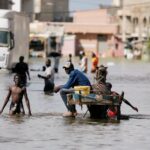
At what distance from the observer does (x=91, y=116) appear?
19.4 meters

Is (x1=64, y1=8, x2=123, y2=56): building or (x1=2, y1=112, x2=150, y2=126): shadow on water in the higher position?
(x1=2, y1=112, x2=150, y2=126): shadow on water

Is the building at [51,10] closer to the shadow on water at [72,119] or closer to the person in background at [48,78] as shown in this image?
the person in background at [48,78]

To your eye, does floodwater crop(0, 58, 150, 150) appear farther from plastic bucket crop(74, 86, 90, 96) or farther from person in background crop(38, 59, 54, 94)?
person in background crop(38, 59, 54, 94)

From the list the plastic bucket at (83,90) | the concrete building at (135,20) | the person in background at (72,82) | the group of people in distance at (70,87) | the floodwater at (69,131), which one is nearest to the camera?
the floodwater at (69,131)

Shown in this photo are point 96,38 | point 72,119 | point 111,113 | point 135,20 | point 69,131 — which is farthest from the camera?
point 135,20

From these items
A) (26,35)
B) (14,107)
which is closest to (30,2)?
(26,35)

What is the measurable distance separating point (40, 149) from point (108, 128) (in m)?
3.88

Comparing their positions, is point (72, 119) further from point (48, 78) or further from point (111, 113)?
point (48, 78)

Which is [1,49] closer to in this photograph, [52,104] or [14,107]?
[52,104]

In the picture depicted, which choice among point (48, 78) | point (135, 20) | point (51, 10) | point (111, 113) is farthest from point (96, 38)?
point (111, 113)

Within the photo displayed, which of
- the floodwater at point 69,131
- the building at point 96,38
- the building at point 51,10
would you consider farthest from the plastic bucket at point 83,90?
the building at point 51,10

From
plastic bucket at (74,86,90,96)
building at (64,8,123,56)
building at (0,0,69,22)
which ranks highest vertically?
building at (0,0,69,22)

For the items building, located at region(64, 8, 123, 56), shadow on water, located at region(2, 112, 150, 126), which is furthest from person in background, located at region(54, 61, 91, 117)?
building, located at region(64, 8, 123, 56)

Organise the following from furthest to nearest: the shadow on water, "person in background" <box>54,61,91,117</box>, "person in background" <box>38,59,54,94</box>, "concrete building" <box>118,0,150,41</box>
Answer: "concrete building" <box>118,0,150,41</box>
"person in background" <box>38,59,54,94</box>
"person in background" <box>54,61,91,117</box>
the shadow on water
